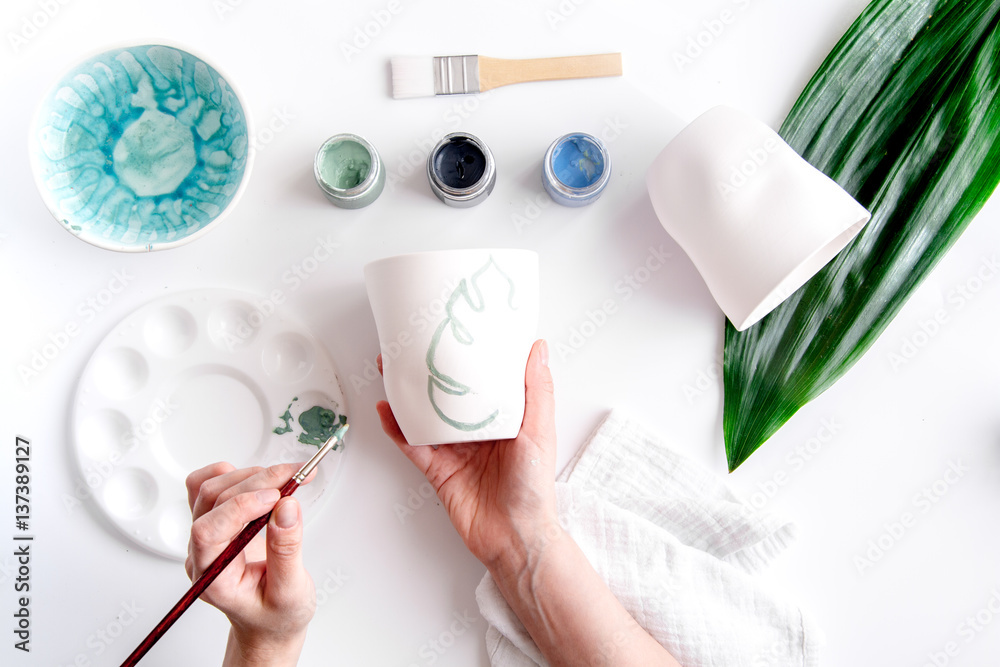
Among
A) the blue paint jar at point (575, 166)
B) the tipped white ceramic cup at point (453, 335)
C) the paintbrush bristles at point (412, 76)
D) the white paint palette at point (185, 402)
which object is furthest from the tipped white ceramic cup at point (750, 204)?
the white paint palette at point (185, 402)

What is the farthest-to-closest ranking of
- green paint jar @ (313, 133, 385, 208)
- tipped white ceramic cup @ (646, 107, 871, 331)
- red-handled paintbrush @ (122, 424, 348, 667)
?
green paint jar @ (313, 133, 385, 208) < tipped white ceramic cup @ (646, 107, 871, 331) < red-handled paintbrush @ (122, 424, 348, 667)

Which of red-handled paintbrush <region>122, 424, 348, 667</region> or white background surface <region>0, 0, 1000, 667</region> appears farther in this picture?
white background surface <region>0, 0, 1000, 667</region>

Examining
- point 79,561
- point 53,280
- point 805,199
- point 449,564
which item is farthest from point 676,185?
point 79,561

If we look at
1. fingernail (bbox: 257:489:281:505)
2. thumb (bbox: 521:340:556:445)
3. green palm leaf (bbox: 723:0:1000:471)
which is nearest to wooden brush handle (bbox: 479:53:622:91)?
green palm leaf (bbox: 723:0:1000:471)

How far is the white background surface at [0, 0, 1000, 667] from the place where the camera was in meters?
0.88

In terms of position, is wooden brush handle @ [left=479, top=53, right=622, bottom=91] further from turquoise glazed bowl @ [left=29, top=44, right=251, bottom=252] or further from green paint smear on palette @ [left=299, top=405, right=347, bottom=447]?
green paint smear on palette @ [left=299, top=405, right=347, bottom=447]

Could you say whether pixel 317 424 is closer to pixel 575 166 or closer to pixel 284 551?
pixel 284 551

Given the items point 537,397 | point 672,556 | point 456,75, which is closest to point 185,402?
point 537,397

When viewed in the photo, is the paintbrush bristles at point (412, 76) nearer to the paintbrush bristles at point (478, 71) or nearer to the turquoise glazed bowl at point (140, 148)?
the paintbrush bristles at point (478, 71)

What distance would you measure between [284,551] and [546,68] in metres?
0.72

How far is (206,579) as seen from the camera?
2.00 feet

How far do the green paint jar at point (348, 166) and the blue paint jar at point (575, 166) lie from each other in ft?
0.79

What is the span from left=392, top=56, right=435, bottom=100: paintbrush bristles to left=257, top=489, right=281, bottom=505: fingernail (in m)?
0.57

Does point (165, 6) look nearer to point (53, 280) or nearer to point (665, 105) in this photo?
point (53, 280)
